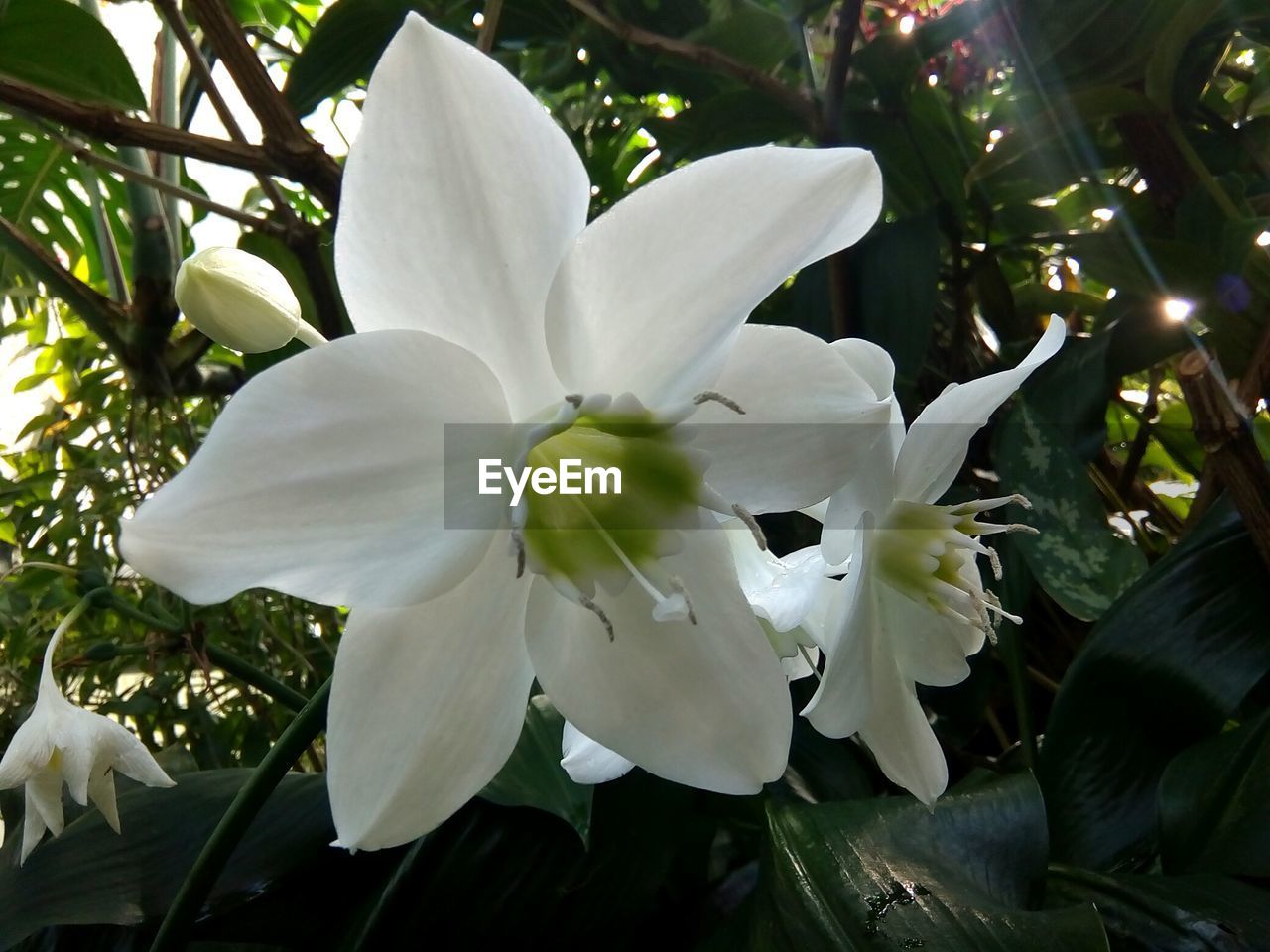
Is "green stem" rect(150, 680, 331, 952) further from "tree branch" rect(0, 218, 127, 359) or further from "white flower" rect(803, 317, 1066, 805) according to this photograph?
"tree branch" rect(0, 218, 127, 359)

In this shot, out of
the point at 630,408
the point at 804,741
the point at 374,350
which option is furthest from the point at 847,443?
the point at 804,741

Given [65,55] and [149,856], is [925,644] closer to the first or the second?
[149,856]

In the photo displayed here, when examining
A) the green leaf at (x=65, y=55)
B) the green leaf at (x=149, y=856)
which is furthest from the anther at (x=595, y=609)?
the green leaf at (x=65, y=55)

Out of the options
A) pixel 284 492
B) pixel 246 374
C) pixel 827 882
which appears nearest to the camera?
pixel 284 492

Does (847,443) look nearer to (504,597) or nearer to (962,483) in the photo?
(504,597)

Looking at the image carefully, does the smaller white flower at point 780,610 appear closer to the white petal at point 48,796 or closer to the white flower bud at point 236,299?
the white flower bud at point 236,299

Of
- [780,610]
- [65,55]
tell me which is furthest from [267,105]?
[780,610]

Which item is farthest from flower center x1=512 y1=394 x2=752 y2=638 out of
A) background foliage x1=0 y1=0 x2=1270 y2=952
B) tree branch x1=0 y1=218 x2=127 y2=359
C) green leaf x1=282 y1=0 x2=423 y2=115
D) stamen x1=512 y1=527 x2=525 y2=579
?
tree branch x1=0 y1=218 x2=127 y2=359
